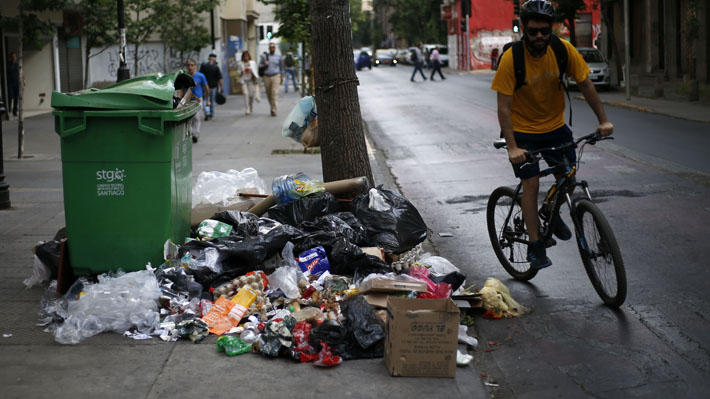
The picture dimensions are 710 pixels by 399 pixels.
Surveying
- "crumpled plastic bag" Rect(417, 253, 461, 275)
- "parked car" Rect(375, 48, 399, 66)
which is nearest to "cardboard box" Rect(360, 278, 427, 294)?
"crumpled plastic bag" Rect(417, 253, 461, 275)

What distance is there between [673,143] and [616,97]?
564 inches

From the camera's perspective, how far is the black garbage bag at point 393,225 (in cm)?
688

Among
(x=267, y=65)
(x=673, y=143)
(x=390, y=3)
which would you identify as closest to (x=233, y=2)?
(x=267, y=65)

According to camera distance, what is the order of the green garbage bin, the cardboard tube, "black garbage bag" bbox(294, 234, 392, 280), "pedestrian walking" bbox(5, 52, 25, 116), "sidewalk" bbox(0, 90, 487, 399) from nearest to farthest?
"sidewalk" bbox(0, 90, 487, 399)
the green garbage bin
"black garbage bag" bbox(294, 234, 392, 280)
the cardboard tube
"pedestrian walking" bbox(5, 52, 25, 116)

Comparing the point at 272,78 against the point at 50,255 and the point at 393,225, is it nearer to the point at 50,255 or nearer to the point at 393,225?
the point at 393,225

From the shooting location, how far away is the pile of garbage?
5.17 metres

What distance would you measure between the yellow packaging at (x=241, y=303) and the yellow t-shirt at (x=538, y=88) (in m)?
2.13

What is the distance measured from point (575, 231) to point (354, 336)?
1.89 metres

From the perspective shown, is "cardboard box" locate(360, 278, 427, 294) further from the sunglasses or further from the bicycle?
the sunglasses

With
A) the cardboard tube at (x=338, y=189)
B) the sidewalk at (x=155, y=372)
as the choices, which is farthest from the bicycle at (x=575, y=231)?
the sidewalk at (x=155, y=372)

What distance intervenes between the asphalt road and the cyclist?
28.0 inches

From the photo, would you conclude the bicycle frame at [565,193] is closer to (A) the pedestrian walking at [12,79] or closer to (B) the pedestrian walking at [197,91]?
(B) the pedestrian walking at [197,91]

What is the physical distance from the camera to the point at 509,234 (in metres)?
6.77

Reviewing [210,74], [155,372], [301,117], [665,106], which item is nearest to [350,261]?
[155,372]
